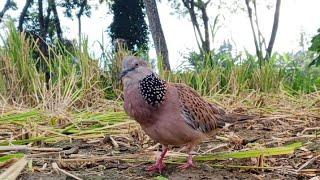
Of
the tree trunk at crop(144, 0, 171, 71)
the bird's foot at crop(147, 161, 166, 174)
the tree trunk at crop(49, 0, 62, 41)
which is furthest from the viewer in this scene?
the tree trunk at crop(49, 0, 62, 41)

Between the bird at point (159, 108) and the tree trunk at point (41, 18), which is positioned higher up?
the tree trunk at point (41, 18)

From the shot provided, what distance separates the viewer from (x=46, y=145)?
10.4 ft

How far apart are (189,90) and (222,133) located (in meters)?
1.06

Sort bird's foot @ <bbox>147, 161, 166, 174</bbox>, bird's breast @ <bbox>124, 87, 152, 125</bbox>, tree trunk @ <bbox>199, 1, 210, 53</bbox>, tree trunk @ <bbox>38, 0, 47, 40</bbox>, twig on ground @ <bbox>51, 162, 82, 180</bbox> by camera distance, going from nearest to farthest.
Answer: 1. twig on ground @ <bbox>51, 162, 82, 180</bbox>
2. bird's breast @ <bbox>124, 87, 152, 125</bbox>
3. bird's foot @ <bbox>147, 161, 166, 174</bbox>
4. tree trunk @ <bbox>199, 1, 210, 53</bbox>
5. tree trunk @ <bbox>38, 0, 47, 40</bbox>

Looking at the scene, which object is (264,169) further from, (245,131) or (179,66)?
(179,66)

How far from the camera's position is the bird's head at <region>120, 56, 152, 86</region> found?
249 centimetres

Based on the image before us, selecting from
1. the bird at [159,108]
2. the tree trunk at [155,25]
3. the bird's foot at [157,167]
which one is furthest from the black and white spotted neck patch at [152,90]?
the tree trunk at [155,25]

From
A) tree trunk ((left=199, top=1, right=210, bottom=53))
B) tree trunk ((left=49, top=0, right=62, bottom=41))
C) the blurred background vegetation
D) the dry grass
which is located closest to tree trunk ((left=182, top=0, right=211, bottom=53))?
tree trunk ((left=199, top=1, right=210, bottom=53))

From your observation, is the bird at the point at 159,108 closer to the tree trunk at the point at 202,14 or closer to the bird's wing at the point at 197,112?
the bird's wing at the point at 197,112

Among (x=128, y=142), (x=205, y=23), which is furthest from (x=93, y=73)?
(x=205, y=23)

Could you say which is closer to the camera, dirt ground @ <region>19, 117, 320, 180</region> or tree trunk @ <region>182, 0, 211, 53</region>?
dirt ground @ <region>19, 117, 320, 180</region>

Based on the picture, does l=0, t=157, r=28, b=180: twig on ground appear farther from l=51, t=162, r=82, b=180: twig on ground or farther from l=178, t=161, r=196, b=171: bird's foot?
l=178, t=161, r=196, b=171: bird's foot

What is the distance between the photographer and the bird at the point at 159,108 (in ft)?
7.97

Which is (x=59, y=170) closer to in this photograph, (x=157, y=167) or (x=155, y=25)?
(x=157, y=167)
